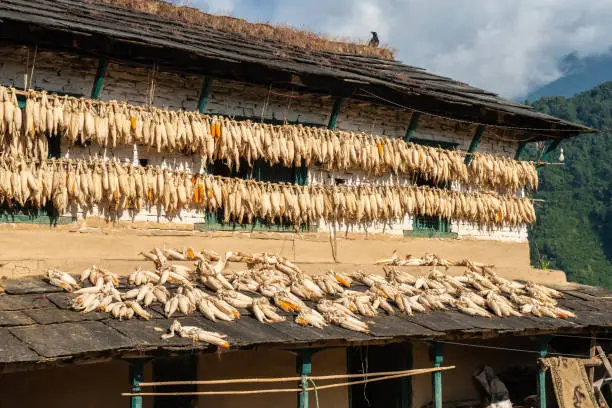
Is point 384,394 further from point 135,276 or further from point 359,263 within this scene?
point 135,276

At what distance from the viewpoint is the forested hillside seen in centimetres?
5831

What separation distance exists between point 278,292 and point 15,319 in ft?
12.0

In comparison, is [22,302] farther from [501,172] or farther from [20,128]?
[501,172]

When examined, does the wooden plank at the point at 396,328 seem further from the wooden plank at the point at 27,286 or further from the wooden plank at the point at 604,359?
the wooden plank at the point at 604,359

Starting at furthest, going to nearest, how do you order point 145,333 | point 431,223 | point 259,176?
1. point 431,223
2. point 259,176
3. point 145,333

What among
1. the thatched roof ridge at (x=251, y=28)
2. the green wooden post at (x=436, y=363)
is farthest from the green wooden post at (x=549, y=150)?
the green wooden post at (x=436, y=363)

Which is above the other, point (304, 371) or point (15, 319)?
point (15, 319)

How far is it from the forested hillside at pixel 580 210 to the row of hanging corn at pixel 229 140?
43047 millimetres

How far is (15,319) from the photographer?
7.97 metres

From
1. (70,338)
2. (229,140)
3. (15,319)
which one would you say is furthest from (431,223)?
(15,319)

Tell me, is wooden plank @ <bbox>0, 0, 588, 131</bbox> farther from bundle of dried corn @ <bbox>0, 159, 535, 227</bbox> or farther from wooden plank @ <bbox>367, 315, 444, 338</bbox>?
wooden plank @ <bbox>367, 315, 444, 338</bbox>

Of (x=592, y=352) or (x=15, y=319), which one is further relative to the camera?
(x=592, y=352)

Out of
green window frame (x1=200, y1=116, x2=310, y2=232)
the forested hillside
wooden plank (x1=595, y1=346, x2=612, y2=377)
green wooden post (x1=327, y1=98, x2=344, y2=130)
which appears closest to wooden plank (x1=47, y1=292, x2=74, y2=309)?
green window frame (x1=200, y1=116, x2=310, y2=232)

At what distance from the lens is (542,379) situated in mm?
12891
